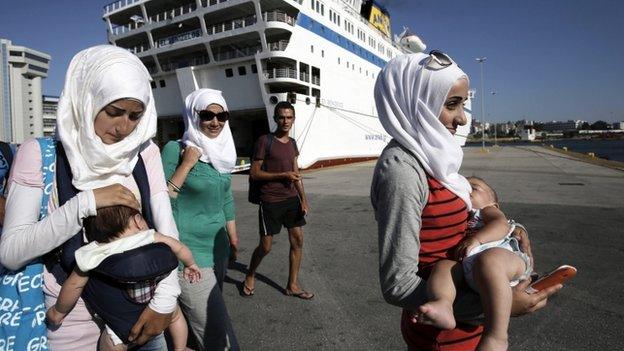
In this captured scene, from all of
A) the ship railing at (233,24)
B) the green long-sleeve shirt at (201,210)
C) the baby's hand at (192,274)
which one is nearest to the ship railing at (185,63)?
the ship railing at (233,24)

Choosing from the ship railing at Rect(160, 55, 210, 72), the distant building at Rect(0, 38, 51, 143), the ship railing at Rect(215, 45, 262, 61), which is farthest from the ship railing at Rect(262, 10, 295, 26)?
the distant building at Rect(0, 38, 51, 143)

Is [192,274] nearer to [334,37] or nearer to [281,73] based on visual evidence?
[281,73]

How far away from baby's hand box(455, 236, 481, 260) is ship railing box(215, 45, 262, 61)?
62.9ft

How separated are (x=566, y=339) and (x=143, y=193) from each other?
10.2ft

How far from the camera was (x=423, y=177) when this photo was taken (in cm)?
141

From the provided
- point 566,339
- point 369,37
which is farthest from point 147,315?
point 369,37

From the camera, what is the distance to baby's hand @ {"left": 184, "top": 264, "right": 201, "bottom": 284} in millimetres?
2012

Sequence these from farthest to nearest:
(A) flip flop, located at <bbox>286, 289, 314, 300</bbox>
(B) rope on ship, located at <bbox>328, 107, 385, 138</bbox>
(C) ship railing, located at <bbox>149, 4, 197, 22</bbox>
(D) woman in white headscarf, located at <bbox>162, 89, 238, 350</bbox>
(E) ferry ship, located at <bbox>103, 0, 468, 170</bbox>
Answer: (B) rope on ship, located at <bbox>328, 107, 385, 138</bbox>, (C) ship railing, located at <bbox>149, 4, 197, 22</bbox>, (E) ferry ship, located at <bbox>103, 0, 468, 170</bbox>, (A) flip flop, located at <bbox>286, 289, 314, 300</bbox>, (D) woman in white headscarf, located at <bbox>162, 89, 238, 350</bbox>

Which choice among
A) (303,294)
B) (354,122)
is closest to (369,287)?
(303,294)

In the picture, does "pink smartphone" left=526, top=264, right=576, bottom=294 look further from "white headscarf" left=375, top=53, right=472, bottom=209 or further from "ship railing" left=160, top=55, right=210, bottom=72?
"ship railing" left=160, top=55, right=210, bottom=72

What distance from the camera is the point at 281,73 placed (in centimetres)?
1789

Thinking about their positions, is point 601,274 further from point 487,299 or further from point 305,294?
point 487,299

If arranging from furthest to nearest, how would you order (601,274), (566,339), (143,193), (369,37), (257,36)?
1. (369,37)
2. (257,36)
3. (601,274)
4. (566,339)
5. (143,193)

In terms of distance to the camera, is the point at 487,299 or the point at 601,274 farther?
the point at 601,274
